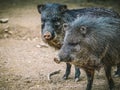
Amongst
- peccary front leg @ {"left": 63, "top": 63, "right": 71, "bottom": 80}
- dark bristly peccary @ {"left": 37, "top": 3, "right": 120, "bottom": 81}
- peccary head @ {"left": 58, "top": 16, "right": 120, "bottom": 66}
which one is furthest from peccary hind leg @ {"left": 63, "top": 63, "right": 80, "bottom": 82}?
peccary head @ {"left": 58, "top": 16, "right": 120, "bottom": 66}

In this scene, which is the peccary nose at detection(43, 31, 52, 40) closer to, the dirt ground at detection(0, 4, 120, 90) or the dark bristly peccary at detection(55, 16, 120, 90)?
the dark bristly peccary at detection(55, 16, 120, 90)

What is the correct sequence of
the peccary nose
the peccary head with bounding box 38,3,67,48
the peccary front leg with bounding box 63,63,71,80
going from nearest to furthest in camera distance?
1. the peccary nose
2. the peccary head with bounding box 38,3,67,48
3. the peccary front leg with bounding box 63,63,71,80

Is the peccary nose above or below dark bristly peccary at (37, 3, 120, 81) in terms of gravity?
below

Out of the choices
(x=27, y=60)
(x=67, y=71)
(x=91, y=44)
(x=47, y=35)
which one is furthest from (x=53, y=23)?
(x=27, y=60)

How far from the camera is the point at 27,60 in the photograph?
24.7 ft

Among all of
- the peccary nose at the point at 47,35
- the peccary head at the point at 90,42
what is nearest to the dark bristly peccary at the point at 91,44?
the peccary head at the point at 90,42

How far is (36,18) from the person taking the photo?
10.2m

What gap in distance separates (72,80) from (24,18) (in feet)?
13.5

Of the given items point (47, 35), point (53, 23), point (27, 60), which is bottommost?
point (27, 60)

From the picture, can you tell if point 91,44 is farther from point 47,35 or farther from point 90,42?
point 47,35

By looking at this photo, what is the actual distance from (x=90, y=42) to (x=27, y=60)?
2522 millimetres

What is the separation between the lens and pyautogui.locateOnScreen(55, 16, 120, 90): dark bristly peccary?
5.30 m

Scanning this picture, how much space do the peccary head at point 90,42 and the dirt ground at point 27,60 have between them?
792 mm

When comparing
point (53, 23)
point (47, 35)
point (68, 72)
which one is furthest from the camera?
point (68, 72)
